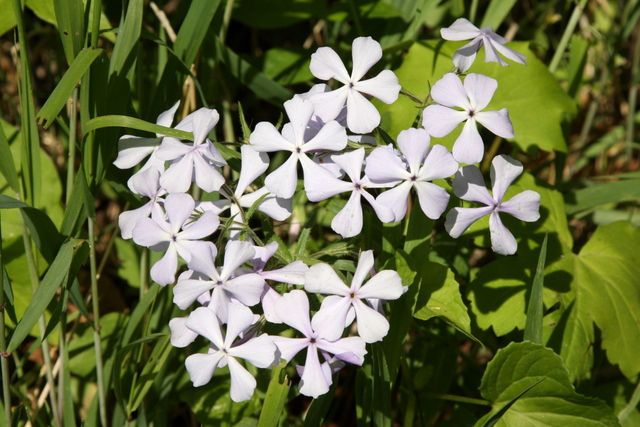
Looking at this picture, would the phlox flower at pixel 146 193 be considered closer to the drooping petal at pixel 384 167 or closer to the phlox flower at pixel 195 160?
the phlox flower at pixel 195 160

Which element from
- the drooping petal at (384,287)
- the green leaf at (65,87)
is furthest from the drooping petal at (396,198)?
the green leaf at (65,87)

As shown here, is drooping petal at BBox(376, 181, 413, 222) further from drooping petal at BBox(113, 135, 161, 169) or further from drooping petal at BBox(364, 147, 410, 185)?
drooping petal at BBox(113, 135, 161, 169)

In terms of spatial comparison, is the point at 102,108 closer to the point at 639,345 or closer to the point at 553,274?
the point at 553,274

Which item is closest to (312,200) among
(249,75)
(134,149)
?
(134,149)

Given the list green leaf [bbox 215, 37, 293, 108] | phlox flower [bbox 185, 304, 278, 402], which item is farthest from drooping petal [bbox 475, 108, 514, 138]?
green leaf [bbox 215, 37, 293, 108]

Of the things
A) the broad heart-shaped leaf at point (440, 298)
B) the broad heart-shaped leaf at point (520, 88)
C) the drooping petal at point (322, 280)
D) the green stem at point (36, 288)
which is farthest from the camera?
the broad heart-shaped leaf at point (520, 88)

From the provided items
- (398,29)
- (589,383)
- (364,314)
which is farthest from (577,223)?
(364,314)
